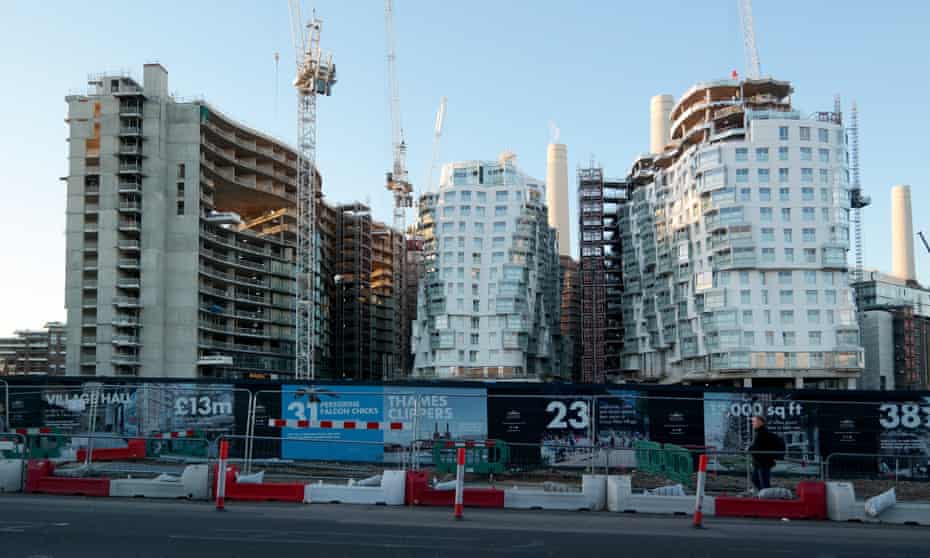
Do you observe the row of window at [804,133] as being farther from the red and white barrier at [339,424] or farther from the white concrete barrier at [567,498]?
the white concrete barrier at [567,498]

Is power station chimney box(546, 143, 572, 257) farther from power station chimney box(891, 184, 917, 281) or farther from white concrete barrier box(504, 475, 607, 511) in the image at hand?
white concrete barrier box(504, 475, 607, 511)

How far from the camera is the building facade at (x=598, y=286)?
441ft

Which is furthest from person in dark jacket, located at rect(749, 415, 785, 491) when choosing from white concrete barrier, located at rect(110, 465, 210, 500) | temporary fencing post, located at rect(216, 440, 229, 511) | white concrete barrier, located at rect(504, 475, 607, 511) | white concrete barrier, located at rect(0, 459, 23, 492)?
white concrete barrier, located at rect(0, 459, 23, 492)

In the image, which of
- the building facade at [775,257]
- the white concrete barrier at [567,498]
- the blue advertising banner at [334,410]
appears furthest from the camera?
the building facade at [775,257]

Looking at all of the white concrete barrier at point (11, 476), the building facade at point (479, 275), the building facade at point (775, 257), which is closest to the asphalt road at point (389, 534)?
the white concrete barrier at point (11, 476)

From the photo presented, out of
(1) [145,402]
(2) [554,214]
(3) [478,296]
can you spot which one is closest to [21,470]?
(1) [145,402]

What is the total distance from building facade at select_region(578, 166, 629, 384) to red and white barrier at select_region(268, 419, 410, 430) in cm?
10403

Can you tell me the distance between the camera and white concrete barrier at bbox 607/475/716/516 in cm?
2011

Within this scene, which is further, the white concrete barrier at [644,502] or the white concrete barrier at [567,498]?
the white concrete barrier at [567,498]

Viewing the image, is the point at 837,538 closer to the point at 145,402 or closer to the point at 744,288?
the point at 145,402

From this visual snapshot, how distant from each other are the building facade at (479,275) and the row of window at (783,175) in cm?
2893

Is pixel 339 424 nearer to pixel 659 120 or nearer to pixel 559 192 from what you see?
pixel 659 120

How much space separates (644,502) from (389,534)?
7269mm

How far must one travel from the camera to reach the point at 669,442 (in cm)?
2991
